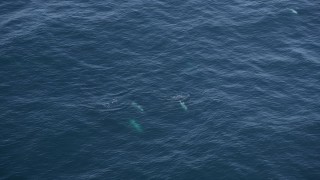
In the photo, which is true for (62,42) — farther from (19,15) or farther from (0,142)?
(0,142)

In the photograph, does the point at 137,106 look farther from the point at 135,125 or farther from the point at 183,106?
the point at 183,106

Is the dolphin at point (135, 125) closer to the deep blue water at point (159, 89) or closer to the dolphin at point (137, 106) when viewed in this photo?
the deep blue water at point (159, 89)

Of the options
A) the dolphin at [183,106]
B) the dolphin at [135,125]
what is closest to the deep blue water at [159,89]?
the dolphin at [135,125]

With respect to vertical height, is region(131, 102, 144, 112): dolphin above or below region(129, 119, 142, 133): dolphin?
above

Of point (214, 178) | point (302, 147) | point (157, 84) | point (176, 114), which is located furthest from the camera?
point (157, 84)

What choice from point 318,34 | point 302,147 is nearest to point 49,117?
point 302,147

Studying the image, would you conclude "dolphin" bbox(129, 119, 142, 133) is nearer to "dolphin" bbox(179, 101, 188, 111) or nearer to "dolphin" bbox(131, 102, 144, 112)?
"dolphin" bbox(131, 102, 144, 112)

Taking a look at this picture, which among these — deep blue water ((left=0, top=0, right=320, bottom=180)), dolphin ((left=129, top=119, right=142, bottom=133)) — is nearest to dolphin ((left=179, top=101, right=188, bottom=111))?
deep blue water ((left=0, top=0, right=320, bottom=180))

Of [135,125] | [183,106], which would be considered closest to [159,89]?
[183,106]
